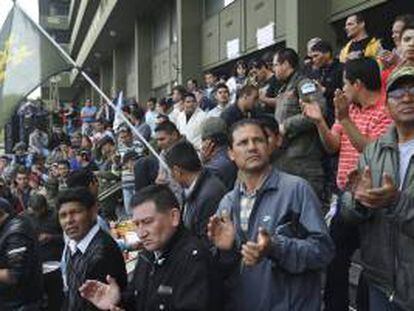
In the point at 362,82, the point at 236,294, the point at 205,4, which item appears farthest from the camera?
the point at 205,4

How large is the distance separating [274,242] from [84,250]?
152cm

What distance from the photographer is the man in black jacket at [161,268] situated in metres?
3.11

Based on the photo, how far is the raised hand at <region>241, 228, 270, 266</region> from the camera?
3.04 metres

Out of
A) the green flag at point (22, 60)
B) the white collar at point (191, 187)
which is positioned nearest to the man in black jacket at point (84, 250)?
the white collar at point (191, 187)

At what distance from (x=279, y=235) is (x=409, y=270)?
65 cm

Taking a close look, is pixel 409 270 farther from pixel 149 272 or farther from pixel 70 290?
pixel 70 290

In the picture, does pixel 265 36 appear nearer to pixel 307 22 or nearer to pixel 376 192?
pixel 307 22

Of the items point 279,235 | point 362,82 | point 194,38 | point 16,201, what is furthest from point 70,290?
point 194,38

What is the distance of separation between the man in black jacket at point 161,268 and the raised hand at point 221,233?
0.09 metres

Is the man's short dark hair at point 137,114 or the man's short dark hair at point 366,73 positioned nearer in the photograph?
the man's short dark hair at point 366,73

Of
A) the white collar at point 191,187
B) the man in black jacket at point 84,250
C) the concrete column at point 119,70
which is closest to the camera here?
the man in black jacket at point 84,250

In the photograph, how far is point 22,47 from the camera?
21.5ft

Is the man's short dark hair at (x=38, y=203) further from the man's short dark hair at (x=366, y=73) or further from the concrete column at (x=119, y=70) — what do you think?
the concrete column at (x=119, y=70)

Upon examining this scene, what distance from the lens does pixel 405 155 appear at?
11.1 feet
